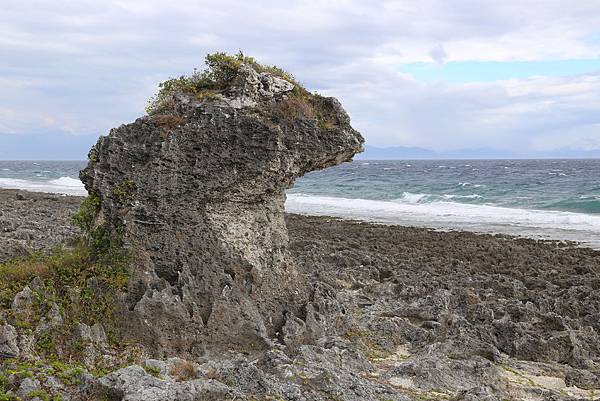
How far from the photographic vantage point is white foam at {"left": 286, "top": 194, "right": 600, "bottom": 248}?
36844mm

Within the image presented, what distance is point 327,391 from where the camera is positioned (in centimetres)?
812

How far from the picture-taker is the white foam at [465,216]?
3684 cm

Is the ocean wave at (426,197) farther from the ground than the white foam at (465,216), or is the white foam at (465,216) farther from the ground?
the ocean wave at (426,197)

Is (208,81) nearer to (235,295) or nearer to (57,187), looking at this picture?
(235,295)

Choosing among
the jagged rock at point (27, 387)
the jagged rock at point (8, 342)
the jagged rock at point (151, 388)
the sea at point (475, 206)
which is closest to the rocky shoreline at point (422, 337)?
the jagged rock at point (151, 388)

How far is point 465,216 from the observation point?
4678 cm

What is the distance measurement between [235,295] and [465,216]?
1478 inches

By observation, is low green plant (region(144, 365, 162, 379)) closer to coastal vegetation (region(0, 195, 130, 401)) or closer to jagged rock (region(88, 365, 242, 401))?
jagged rock (region(88, 365, 242, 401))

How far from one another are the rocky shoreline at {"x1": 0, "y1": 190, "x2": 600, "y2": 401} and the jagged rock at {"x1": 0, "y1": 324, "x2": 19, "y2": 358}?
6.29 ft

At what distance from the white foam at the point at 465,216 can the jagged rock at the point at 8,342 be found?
93.9 feet

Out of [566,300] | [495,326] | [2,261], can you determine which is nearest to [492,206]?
[566,300]

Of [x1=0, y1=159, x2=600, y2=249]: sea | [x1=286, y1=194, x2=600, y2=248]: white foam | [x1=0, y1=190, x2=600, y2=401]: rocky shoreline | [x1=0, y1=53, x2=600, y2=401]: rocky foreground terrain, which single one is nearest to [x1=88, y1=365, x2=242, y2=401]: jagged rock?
[x1=0, y1=190, x2=600, y2=401]: rocky shoreline

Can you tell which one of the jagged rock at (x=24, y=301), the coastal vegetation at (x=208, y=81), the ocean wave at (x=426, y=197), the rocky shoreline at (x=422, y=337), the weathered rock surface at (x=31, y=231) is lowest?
the rocky shoreline at (x=422, y=337)

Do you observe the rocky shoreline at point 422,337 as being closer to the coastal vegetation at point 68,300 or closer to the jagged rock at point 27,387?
the jagged rock at point 27,387
